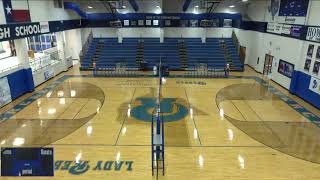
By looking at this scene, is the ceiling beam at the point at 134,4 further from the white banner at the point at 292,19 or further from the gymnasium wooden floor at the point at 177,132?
the white banner at the point at 292,19

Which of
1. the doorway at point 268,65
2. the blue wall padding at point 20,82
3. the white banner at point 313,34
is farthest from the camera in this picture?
the doorway at point 268,65

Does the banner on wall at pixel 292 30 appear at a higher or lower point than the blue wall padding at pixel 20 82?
higher

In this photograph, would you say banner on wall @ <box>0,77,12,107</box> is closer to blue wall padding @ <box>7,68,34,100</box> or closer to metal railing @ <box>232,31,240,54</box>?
blue wall padding @ <box>7,68,34,100</box>

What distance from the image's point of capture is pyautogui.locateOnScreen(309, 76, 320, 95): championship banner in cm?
1396

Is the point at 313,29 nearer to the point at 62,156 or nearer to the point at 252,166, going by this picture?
the point at 252,166

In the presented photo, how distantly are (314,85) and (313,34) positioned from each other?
119 inches

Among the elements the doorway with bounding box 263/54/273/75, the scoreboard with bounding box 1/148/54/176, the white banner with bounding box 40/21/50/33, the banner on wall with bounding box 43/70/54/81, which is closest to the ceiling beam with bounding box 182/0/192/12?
the doorway with bounding box 263/54/273/75

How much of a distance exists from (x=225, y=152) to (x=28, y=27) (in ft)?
46.3

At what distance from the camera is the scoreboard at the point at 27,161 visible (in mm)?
5184

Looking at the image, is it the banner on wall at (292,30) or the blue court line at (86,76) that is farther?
the banner on wall at (292,30)

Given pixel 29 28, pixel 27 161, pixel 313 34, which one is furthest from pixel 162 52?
pixel 27 161

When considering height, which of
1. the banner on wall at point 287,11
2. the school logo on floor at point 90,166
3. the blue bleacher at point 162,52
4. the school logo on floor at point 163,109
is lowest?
the school logo on floor at point 90,166

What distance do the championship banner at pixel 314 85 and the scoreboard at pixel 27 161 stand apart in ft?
47.0

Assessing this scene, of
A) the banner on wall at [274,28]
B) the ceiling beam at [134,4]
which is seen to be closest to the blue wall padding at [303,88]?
the banner on wall at [274,28]
